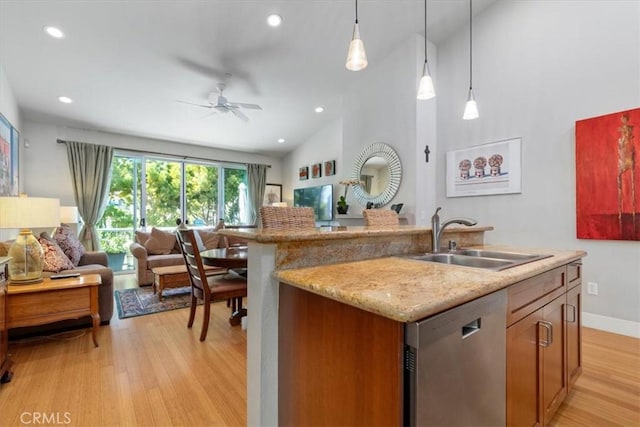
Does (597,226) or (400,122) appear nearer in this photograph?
(597,226)

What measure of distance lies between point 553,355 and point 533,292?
425 mm

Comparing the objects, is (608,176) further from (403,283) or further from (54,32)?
(54,32)

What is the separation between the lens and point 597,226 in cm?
282

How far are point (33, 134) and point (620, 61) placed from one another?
7794 mm

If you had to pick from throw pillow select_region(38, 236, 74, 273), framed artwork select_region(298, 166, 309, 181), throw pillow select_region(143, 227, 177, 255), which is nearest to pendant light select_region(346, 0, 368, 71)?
throw pillow select_region(38, 236, 74, 273)

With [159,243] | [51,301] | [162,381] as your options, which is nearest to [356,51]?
[162,381]

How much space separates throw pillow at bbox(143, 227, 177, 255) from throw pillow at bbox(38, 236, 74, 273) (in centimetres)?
202

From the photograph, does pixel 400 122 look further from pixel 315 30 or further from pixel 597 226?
pixel 597 226

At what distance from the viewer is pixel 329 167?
247 inches

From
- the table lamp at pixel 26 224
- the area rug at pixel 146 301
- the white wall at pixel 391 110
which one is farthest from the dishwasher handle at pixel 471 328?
the area rug at pixel 146 301

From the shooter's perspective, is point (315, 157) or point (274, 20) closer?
point (274, 20)

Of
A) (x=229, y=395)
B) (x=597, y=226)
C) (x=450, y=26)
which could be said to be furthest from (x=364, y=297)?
(x=450, y=26)

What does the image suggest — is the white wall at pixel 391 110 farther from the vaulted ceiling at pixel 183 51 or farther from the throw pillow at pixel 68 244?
the throw pillow at pixel 68 244

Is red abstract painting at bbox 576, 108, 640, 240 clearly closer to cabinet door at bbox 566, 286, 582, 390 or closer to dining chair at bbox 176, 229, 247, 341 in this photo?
cabinet door at bbox 566, 286, 582, 390
